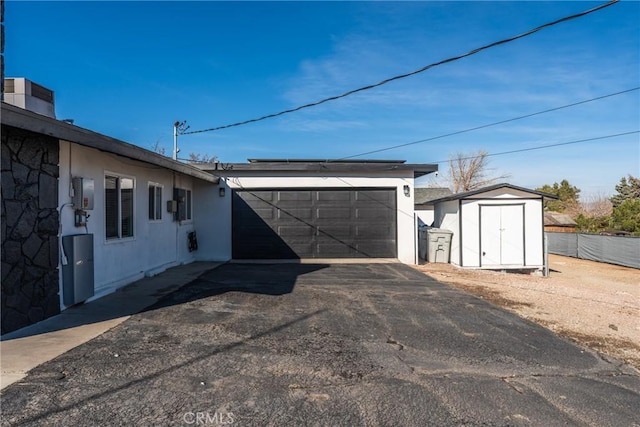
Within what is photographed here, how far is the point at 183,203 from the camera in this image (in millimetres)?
11211

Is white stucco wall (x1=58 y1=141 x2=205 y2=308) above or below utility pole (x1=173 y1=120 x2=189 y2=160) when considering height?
below

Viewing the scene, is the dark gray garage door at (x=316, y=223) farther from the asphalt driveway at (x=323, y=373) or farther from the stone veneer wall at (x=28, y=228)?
the stone veneer wall at (x=28, y=228)

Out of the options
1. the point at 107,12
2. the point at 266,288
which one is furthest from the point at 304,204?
the point at 107,12

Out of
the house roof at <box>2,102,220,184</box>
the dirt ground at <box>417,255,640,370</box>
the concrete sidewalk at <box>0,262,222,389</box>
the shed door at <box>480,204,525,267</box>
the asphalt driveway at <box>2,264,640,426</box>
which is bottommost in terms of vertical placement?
the dirt ground at <box>417,255,640,370</box>

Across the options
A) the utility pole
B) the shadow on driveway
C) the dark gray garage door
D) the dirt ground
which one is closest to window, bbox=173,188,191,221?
the dark gray garage door

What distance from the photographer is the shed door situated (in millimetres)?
11812

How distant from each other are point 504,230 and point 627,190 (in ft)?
99.6

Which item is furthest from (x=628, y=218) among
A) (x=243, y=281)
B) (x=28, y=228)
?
(x=28, y=228)

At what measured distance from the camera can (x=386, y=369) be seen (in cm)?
372

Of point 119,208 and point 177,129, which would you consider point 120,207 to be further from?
point 177,129

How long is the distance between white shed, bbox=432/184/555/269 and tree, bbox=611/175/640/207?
91.3 ft

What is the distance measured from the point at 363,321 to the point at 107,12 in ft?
31.5

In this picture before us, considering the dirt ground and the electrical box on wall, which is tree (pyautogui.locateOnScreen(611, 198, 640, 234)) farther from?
the electrical box on wall

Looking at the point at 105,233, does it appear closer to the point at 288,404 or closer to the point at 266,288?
the point at 266,288
